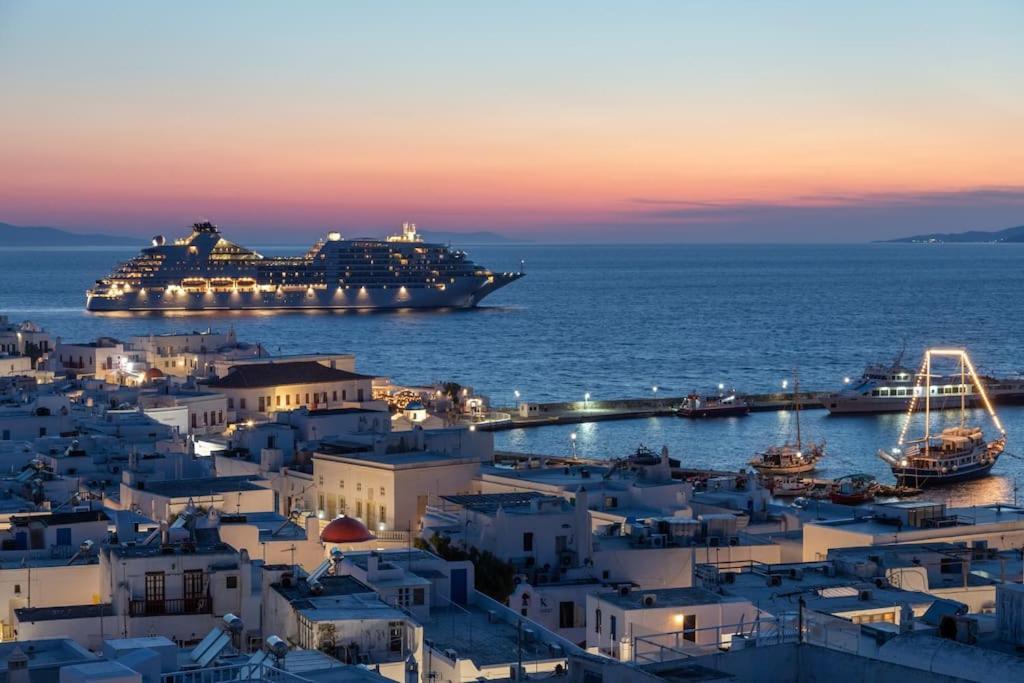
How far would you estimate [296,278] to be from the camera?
406 feet

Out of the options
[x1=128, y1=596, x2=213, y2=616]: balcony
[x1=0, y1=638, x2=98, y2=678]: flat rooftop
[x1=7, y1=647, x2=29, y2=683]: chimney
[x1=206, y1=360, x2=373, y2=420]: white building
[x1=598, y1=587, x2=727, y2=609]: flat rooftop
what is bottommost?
[x1=206, y1=360, x2=373, y2=420]: white building

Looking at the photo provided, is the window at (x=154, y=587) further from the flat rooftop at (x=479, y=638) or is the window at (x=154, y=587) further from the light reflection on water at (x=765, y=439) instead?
the light reflection on water at (x=765, y=439)

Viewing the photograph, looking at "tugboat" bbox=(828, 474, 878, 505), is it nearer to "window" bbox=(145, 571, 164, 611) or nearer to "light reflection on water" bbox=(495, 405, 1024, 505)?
"light reflection on water" bbox=(495, 405, 1024, 505)

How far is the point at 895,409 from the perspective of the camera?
55.2 meters

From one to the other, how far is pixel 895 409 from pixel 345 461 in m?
35.3

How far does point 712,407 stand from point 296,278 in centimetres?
7506

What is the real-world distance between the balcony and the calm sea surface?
25.8 metres

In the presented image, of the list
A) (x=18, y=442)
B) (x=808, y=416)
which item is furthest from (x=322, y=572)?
(x=808, y=416)

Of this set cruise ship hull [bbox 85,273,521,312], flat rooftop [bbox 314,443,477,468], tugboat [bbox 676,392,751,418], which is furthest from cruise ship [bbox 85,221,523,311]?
flat rooftop [bbox 314,443,477,468]

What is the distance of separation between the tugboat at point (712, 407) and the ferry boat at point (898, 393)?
11.0ft

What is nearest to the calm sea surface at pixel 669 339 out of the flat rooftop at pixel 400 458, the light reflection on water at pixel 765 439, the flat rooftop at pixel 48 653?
the light reflection on water at pixel 765 439

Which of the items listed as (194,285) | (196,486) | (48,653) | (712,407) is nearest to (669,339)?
(712,407)

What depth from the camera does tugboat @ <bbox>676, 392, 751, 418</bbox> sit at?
52.0 metres

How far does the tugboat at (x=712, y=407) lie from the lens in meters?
52.0
